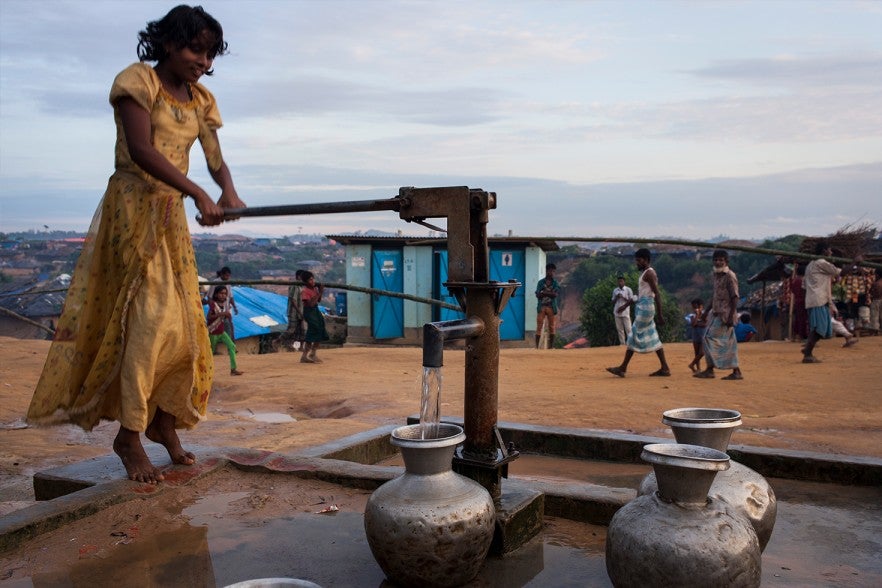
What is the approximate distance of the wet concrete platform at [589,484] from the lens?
8.49ft

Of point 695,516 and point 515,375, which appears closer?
point 695,516

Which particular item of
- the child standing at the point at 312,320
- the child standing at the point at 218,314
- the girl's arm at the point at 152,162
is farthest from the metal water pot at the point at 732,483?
the child standing at the point at 312,320

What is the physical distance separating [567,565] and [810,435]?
12.3 feet

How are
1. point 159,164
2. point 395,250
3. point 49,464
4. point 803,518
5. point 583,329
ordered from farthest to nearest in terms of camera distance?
1. point 583,329
2. point 395,250
3. point 49,464
4. point 803,518
5. point 159,164

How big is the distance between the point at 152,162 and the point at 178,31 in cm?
56

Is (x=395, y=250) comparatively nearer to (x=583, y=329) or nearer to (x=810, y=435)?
(x=583, y=329)

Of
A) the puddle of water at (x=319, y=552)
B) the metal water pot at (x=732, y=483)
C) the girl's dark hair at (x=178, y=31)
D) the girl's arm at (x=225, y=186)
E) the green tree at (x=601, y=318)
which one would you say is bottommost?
the green tree at (x=601, y=318)

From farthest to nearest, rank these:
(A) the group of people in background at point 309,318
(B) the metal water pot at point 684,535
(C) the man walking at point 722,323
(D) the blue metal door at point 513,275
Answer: (D) the blue metal door at point 513,275
(A) the group of people in background at point 309,318
(C) the man walking at point 722,323
(B) the metal water pot at point 684,535

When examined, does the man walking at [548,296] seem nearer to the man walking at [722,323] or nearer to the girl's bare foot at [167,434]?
the man walking at [722,323]

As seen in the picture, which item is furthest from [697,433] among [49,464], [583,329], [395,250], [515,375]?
[583,329]

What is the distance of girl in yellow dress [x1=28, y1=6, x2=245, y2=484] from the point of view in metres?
2.91

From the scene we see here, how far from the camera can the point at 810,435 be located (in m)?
5.39

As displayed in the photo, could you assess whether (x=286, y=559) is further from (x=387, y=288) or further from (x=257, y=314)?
(x=257, y=314)

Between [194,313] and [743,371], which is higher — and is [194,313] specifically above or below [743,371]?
above
